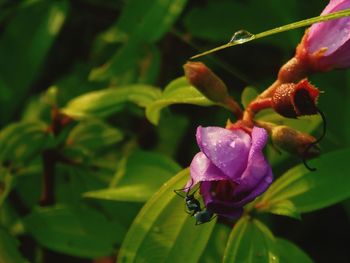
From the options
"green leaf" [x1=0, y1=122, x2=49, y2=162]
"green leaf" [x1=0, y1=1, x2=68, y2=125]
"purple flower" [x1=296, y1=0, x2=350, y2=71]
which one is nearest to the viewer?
"purple flower" [x1=296, y1=0, x2=350, y2=71]

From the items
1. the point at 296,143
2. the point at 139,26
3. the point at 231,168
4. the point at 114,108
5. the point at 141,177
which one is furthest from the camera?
the point at 139,26

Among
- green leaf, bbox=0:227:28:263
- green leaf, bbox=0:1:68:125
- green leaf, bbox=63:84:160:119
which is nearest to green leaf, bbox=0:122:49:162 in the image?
green leaf, bbox=63:84:160:119

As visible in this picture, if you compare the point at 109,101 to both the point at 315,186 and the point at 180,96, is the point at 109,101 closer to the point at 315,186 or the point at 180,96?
the point at 180,96

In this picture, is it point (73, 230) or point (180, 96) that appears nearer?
point (180, 96)

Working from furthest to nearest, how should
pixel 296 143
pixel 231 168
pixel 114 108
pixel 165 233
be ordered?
pixel 114 108 → pixel 165 233 → pixel 296 143 → pixel 231 168

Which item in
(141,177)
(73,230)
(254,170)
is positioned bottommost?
(73,230)

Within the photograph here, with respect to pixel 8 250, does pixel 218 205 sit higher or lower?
higher

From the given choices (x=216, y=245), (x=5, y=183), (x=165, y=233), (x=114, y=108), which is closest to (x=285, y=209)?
(x=165, y=233)

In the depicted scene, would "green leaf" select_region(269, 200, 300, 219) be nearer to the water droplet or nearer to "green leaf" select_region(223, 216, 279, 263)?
"green leaf" select_region(223, 216, 279, 263)

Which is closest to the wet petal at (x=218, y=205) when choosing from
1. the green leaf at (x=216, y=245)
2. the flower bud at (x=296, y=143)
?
the flower bud at (x=296, y=143)
